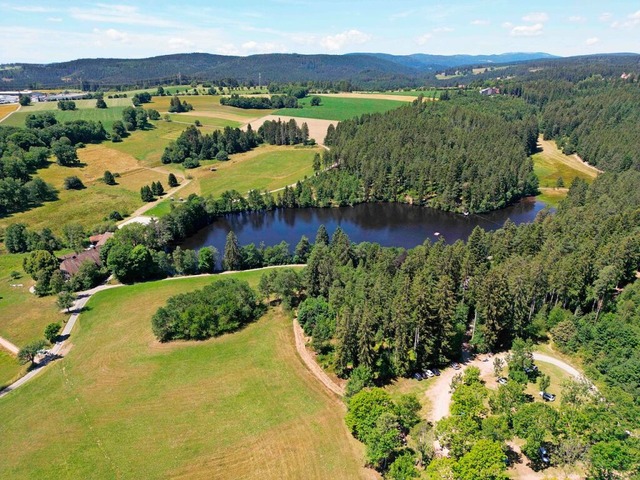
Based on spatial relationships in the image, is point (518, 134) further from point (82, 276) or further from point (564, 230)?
point (82, 276)

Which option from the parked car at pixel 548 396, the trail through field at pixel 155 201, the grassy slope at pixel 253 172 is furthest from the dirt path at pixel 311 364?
the grassy slope at pixel 253 172

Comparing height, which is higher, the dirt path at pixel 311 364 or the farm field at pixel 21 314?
the farm field at pixel 21 314

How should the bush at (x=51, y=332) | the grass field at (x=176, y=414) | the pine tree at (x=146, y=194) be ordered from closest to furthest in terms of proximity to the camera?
the grass field at (x=176, y=414) < the bush at (x=51, y=332) < the pine tree at (x=146, y=194)

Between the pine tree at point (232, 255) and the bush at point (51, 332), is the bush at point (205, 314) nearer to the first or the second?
the bush at point (51, 332)

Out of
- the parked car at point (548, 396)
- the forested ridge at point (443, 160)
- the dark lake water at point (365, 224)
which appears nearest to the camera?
the parked car at point (548, 396)

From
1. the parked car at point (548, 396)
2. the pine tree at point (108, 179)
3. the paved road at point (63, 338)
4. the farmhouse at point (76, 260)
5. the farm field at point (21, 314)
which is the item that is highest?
the pine tree at point (108, 179)

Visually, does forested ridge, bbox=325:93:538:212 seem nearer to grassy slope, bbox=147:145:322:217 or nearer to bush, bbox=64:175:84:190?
grassy slope, bbox=147:145:322:217
